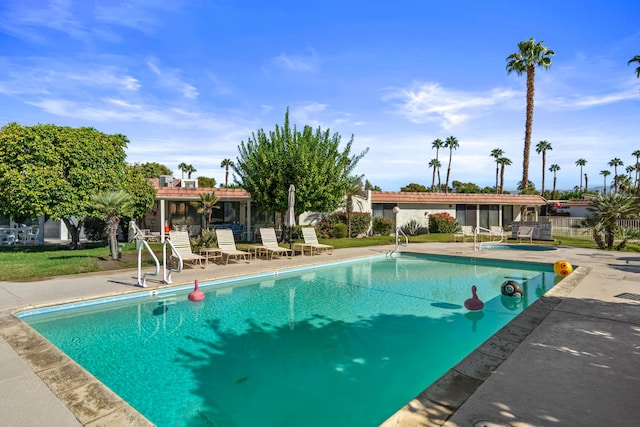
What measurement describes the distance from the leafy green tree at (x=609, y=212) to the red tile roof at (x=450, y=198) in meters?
10.5

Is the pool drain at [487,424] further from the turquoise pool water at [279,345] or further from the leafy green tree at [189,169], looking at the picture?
the leafy green tree at [189,169]

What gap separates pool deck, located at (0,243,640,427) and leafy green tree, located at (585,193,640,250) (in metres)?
11.6

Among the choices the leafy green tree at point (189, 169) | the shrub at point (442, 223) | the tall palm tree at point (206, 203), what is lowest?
the shrub at point (442, 223)

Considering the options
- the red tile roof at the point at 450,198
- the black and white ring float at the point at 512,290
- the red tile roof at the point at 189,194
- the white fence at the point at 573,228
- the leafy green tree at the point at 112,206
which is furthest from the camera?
the red tile roof at the point at 450,198

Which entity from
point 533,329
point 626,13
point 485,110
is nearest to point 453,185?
point 485,110

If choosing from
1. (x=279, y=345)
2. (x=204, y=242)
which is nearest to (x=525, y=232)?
(x=204, y=242)

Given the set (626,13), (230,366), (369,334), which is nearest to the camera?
(230,366)

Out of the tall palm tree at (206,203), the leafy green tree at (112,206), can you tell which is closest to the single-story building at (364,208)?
the tall palm tree at (206,203)

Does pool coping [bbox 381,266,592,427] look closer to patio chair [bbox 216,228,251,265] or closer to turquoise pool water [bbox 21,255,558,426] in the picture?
turquoise pool water [bbox 21,255,558,426]

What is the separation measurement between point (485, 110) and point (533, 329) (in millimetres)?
15993

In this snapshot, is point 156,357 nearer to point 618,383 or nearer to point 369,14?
point 618,383

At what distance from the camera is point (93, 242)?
2016 centimetres

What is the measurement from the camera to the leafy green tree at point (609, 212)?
15992 mm

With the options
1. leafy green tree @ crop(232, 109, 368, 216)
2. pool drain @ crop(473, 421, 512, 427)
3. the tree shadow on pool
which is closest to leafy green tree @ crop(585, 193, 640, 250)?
leafy green tree @ crop(232, 109, 368, 216)
